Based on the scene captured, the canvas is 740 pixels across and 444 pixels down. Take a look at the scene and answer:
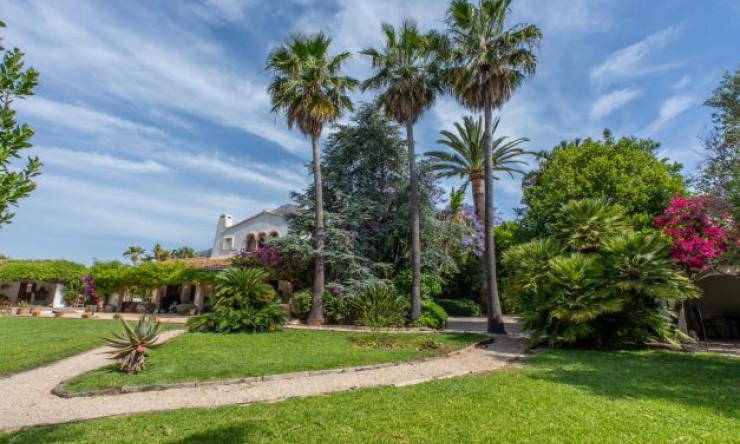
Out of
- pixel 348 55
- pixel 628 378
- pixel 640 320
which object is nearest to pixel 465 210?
pixel 348 55

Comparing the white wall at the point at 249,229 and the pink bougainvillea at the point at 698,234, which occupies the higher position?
the white wall at the point at 249,229

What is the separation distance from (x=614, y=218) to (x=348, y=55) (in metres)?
14.2

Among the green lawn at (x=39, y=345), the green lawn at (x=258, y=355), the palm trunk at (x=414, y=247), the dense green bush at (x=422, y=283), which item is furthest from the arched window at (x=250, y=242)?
the green lawn at (x=258, y=355)

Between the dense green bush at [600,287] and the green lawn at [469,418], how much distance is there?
13.1 ft

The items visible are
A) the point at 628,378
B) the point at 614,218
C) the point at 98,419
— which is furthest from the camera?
the point at 614,218

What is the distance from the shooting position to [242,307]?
47.5 ft

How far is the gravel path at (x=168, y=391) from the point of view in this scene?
5652 millimetres

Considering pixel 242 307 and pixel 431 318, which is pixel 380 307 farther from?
pixel 242 307

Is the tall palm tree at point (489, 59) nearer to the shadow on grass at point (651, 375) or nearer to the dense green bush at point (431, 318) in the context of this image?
the dense green bush at point (431, 318)

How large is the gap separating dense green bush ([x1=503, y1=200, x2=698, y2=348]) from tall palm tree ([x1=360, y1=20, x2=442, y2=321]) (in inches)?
249

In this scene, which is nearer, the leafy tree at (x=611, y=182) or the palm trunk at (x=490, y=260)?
the palm trunk at (x=490, y=260)

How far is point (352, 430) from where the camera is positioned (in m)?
4.60

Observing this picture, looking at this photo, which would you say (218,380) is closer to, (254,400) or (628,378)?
(254,400)

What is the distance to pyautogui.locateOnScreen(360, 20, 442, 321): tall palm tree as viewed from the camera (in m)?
18.2
